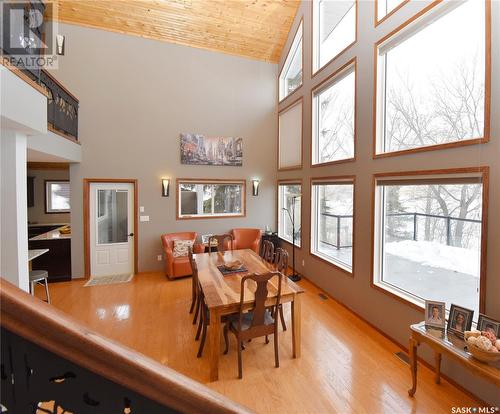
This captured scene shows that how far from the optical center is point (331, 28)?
4480mm

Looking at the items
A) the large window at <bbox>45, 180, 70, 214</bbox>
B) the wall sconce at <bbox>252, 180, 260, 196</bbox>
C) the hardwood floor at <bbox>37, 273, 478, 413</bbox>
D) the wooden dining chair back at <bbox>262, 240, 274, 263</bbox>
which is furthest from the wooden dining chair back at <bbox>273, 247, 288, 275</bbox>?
the large window at <bbox>45, 180, 70, 214</bbox>

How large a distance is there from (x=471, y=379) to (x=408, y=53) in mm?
3481

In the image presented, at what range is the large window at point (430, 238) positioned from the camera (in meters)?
2.38

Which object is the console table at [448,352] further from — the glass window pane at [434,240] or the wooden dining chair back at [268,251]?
the wooden dining chair back at [268,251]

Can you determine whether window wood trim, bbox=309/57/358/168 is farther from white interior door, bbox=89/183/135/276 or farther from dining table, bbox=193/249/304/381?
white interior door, bbox=89/183/135/276

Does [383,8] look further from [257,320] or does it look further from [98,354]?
[98,354]

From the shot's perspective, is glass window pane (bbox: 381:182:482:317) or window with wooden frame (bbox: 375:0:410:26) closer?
glass window pane (bbox: 381:182:482:317)

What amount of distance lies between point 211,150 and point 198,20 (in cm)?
273

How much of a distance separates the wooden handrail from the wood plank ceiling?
6.27 m

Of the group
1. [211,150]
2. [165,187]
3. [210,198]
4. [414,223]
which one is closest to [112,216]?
[165,187]

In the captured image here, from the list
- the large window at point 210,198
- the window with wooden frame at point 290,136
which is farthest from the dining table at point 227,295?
the window with wooden frame at point 290,136

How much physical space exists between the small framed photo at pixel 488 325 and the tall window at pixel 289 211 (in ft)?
11.6

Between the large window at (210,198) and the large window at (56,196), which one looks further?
the large window at (56,196)

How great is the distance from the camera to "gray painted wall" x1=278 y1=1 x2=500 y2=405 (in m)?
2.11
